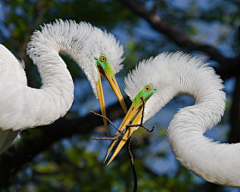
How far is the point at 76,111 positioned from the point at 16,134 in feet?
7.75

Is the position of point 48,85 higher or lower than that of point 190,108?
lower

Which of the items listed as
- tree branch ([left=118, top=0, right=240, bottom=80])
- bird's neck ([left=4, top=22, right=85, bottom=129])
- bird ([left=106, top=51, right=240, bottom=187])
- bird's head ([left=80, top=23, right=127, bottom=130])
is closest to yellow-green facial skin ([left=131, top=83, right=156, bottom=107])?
bird ([left=106, top=51, right=240, bottom=187])

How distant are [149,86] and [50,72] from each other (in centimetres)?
74

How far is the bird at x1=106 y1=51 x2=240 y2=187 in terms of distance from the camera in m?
2.79

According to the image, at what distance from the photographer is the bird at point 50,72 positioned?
2945mm

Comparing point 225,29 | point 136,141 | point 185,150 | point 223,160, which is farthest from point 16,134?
point 225,29

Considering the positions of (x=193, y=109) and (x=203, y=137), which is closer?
(x=203, y=137)

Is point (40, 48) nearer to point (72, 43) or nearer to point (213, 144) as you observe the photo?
point (72, 43)

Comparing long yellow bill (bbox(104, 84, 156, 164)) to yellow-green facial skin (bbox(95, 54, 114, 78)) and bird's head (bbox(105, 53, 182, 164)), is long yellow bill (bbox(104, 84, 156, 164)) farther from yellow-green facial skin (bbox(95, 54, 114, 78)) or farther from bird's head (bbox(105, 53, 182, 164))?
yellow-green facial skin (bbox(95, 54, 114, 78))

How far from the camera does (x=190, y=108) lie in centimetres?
313

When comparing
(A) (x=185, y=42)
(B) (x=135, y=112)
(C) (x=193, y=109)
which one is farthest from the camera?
(A) (x=185, y=42)

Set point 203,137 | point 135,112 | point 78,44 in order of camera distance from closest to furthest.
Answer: point 203,137 → point 135,112 → point 78,44

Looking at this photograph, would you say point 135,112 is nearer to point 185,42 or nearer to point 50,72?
point 50,72

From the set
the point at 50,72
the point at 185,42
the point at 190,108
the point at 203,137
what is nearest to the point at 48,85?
the point at 50,72
